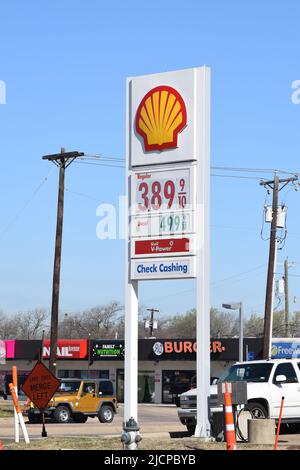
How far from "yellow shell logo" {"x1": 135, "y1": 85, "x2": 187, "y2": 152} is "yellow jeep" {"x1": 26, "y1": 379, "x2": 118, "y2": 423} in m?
16.8

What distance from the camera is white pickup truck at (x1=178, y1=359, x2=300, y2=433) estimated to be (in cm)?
2164

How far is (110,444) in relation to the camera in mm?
17609

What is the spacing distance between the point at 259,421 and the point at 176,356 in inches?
1547

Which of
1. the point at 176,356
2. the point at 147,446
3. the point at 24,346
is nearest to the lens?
the point at 147,446

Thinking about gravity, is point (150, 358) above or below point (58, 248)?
below

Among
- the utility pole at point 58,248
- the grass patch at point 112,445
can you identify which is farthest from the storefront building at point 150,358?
the grass patch at point 112,445

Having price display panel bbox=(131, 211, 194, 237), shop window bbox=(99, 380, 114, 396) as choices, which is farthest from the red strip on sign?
shop window bbox=(99, 380, 114, 396)

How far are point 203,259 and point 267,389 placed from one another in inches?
188

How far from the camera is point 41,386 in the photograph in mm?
20609

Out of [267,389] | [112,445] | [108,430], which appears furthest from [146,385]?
[112,445]

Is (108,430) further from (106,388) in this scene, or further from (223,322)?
(223,322)

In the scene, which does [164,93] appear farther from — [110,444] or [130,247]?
[110,444]
